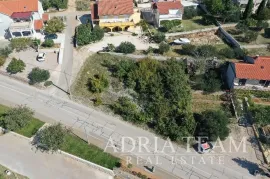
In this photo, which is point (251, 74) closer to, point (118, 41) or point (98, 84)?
point (98, 84)

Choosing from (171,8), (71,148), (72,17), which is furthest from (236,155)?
(72,17)

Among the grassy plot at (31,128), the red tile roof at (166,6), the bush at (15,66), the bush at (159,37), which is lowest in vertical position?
the grassy plot at (31,128)

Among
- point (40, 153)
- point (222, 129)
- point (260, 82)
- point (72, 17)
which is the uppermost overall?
point (72, 17)

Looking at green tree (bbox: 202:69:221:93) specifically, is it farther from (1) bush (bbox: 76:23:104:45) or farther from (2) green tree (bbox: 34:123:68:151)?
(2) green tree (bbox: 34:123:68:151)

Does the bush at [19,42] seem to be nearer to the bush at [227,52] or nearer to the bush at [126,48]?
the bush at [126,48]

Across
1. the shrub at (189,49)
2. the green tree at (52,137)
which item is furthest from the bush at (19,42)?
the shrub at (189,49)

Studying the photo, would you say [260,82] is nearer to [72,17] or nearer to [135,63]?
[135,63]

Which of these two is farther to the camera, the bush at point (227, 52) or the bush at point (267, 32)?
the bush at point (267, 32)
